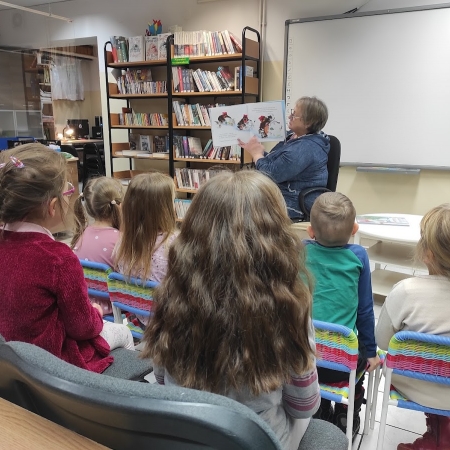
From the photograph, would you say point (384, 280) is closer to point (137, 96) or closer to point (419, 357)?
point (419, 357)

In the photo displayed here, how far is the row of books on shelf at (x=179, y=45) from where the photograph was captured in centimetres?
394

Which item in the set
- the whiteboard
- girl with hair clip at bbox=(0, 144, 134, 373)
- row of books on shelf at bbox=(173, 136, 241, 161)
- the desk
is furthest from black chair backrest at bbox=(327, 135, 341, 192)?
the desk

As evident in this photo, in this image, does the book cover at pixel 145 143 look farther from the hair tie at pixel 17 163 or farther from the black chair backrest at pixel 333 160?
the hair tie at pixel 17 163

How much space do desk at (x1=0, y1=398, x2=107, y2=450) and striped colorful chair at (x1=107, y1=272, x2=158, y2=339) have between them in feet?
3.03

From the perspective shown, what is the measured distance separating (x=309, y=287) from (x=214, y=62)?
381 cm

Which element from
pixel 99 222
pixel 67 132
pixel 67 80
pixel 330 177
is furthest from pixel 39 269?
pixel 67 132

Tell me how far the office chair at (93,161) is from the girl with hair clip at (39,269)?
5.16 metres

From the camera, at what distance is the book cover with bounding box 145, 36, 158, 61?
169 inches

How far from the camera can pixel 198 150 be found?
4398 millimetres

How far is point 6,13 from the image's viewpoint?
6.24 m

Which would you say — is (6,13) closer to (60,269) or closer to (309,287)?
(60,269)

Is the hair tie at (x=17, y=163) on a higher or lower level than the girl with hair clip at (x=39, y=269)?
higher

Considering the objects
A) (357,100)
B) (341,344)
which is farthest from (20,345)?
(357,100)

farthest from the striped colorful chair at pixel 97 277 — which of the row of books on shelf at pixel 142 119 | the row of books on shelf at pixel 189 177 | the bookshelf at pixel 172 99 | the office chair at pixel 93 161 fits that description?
the office chair at pixel 93 161
